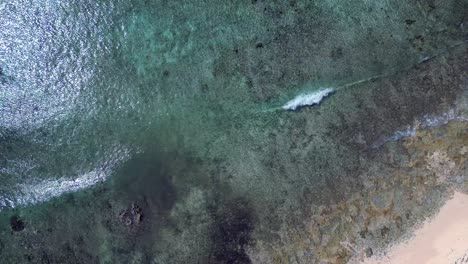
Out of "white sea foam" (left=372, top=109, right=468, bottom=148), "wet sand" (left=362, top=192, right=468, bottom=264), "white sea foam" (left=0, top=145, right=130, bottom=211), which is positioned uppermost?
"white sea foam" (left=0, top=145, right=130, bottom=211)

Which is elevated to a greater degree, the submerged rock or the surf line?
the surf line

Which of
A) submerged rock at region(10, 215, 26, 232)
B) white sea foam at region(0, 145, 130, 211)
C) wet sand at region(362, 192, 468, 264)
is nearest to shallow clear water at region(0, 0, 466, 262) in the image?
white sea foam at region(0, 145, 130, 211)

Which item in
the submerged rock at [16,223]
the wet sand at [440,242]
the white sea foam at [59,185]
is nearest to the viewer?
the wet sand at [440,242]

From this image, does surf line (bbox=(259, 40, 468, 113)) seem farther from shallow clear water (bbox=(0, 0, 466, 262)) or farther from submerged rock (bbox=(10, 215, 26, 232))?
submerged rock (bbox=(10, 215, 26, 232))

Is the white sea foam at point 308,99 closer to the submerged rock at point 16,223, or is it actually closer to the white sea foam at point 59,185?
the white sea foam at point 59,185

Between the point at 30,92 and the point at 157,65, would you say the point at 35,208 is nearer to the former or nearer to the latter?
the point at 30,92

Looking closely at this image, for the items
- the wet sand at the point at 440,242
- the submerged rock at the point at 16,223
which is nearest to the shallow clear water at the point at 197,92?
the submerged rock at the point at 16,223

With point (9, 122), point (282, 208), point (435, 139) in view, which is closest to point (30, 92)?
point (9, 122)
